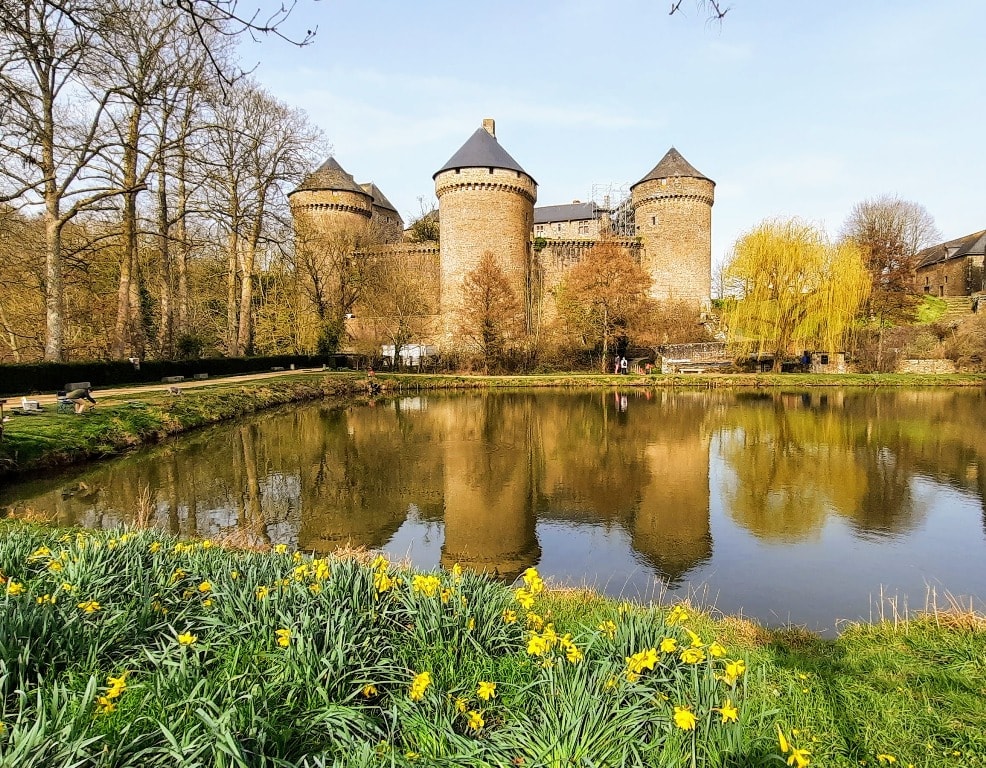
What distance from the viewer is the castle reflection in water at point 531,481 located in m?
6.77

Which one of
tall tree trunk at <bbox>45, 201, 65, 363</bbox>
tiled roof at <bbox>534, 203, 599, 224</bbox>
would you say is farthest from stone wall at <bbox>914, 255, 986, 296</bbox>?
tall tree trunk at <bbox>45, 201, 65, 363</bbox>

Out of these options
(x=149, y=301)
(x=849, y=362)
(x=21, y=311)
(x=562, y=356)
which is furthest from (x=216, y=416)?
(x=849, y=362)

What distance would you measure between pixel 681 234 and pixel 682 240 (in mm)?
411

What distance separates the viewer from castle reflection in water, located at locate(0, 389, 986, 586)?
22.2 feet

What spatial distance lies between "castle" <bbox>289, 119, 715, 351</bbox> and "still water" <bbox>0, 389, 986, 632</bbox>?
1953 cm

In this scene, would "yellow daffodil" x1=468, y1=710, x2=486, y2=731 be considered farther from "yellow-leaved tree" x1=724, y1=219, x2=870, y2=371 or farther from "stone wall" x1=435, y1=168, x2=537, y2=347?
"stone wall" x1=435, y1=168, x2=537, y2=347

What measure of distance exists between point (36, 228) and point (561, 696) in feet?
68.8

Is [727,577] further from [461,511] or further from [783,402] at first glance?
[783,402]

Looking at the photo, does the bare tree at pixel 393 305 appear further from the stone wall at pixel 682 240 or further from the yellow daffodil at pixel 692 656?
the yellow daffodil at pixel 692 656

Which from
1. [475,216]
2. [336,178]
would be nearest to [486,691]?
[475,216]

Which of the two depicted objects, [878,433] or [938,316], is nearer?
[878,433]

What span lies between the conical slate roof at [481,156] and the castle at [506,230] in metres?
0.07

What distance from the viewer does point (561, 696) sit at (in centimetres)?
206

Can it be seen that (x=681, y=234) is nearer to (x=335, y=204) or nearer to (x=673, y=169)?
(x=673, y=169)
